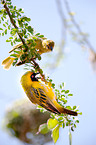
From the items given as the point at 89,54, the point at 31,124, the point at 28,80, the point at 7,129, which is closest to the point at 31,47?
the point at 28,80

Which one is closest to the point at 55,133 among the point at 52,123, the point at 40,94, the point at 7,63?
the point at 52,123

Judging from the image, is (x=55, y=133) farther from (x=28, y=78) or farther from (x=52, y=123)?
(x=28, y=78)

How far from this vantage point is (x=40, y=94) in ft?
2.49

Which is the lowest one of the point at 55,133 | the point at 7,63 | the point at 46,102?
the point at 55,133

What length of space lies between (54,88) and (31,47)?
179 mm

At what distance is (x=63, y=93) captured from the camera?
2.45 feet

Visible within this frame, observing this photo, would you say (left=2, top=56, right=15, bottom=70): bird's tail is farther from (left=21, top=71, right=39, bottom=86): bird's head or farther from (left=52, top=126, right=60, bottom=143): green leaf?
(left=52, top=126, right=60, bottom=143): green leaf

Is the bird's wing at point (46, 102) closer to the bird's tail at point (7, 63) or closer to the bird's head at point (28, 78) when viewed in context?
the bird's head at point (28, 78)

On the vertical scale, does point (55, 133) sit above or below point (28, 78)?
below

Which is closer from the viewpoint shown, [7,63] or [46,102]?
[46,102]

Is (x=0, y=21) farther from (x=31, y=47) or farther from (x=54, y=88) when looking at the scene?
(x=54, y=88)

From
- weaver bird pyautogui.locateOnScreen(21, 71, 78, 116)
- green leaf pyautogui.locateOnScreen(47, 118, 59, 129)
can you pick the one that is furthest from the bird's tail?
green leaf pyautogui.locateOnScreen(47, 118, 59, 129)

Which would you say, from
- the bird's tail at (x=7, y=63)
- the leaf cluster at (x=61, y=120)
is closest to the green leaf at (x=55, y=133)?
the leaf cluster at (x=61, y=120)

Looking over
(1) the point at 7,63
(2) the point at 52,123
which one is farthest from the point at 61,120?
(1) the point at 7,63
